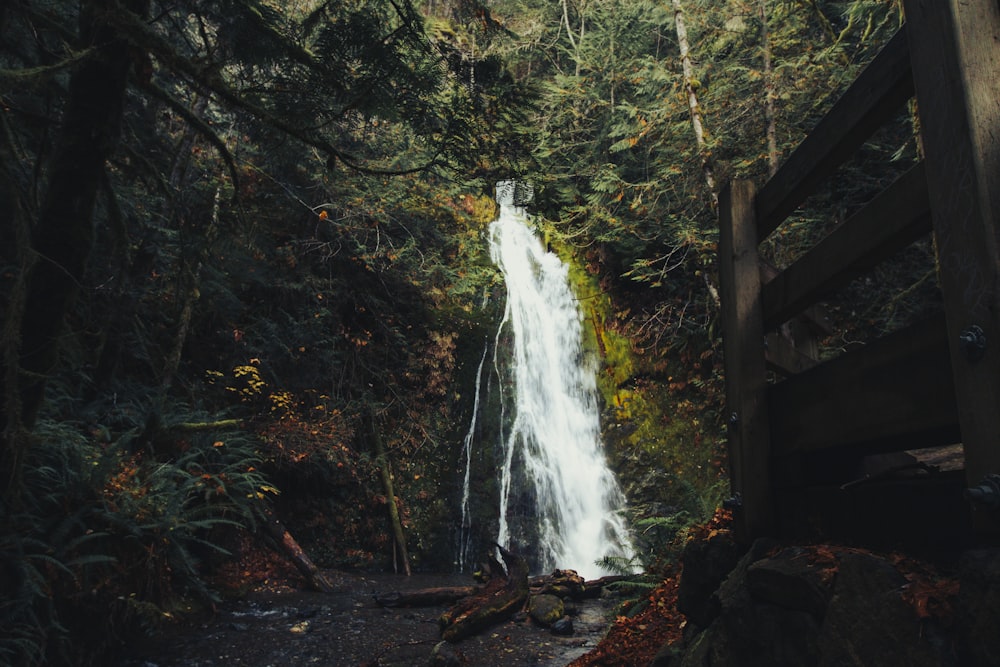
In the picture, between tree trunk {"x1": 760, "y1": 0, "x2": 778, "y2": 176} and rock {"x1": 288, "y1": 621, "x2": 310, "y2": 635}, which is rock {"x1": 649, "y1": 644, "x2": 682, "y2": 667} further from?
tree trunk {"x1": 760, "y1": 0, "x2": 778, "y2": 176}

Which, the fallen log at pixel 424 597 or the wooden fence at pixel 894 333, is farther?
the fallen log at pixel 424 597

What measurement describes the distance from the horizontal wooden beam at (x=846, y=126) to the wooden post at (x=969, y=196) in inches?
11.0

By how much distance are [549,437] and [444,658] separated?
762 centimetres

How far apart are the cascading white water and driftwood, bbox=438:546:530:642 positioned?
10.2ft

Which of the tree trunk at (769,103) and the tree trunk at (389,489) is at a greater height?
the tree trunk at (769,103)

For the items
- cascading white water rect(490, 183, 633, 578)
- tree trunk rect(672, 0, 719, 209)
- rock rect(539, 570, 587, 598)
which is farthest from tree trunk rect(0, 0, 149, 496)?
tree trunk rect(672, 0, 719, 209)

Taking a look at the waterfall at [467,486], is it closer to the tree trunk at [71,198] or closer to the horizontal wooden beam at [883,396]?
the tree trunk at [71,198]

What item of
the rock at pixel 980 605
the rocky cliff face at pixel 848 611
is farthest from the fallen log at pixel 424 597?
the rock at pixel 980 605

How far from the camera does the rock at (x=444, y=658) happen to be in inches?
216

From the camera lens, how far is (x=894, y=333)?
190 centimetres

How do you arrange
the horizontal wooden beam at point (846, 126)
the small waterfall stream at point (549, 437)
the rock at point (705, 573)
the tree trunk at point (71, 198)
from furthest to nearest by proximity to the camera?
1. the small waterfall stream at point (549, 437)
2. the tree trunk at point (71, 198)
3. the rock at point (705, 573)
4. the horizontal wooden beam at point (846, 126)

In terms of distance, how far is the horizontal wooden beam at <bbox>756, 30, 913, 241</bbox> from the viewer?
2.01m

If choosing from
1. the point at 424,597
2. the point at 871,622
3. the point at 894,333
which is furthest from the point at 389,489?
the point at 894,333

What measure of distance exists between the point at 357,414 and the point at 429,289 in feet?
11.6
